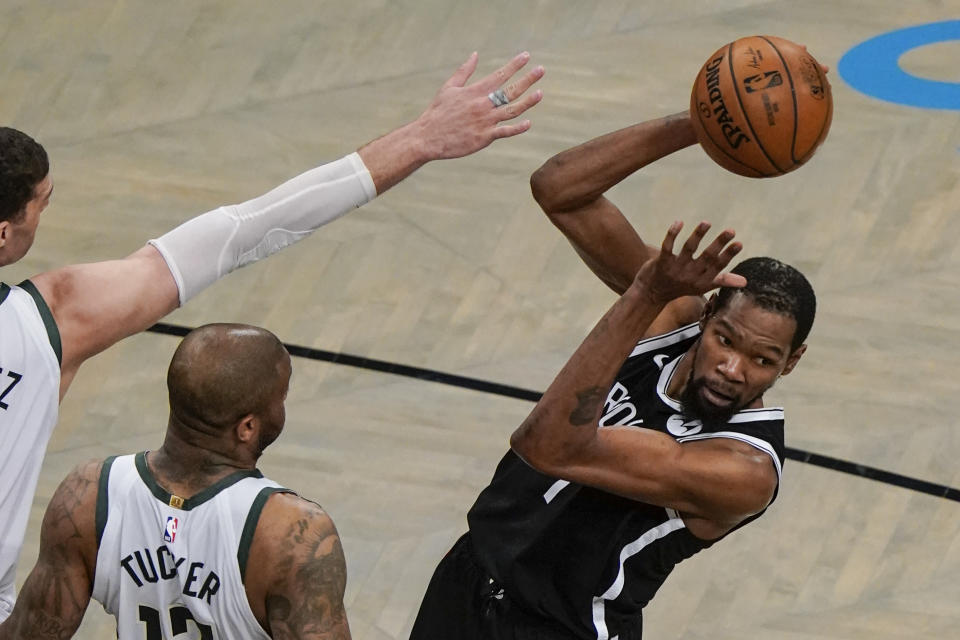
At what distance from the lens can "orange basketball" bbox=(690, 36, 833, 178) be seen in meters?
4.30

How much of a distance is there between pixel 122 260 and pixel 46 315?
1.00ft

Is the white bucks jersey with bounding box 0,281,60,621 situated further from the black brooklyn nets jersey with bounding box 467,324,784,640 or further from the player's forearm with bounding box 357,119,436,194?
the black brooklyn nets jersey with bounding box 467,324,784,640

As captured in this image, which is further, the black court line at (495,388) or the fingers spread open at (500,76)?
the black court line at (495,388)

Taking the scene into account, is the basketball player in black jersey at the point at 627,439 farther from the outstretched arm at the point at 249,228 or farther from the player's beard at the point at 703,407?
the outstretched arm at the point at 249,228

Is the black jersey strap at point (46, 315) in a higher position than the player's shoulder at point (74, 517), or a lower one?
higher

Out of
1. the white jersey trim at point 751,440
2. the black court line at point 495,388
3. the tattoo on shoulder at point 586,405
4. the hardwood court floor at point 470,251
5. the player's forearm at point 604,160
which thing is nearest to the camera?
the tattoo on shoulder at point 586,405

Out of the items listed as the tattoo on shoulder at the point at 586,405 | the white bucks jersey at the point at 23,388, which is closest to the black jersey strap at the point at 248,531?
the white bucks jersey at the point at 23,388

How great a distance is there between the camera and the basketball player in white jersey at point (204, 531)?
3439 millimetres

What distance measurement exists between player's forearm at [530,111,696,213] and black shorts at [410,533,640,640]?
3.54 ft

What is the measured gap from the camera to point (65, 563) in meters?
3.57

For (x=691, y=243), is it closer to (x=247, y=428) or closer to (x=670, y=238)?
(x=670, y=238)

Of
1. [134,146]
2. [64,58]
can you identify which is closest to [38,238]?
[134,146]

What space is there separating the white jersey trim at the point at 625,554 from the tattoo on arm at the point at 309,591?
101 centimetres

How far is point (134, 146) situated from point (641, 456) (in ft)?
17.7
